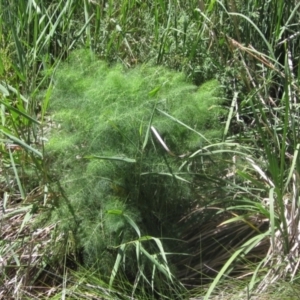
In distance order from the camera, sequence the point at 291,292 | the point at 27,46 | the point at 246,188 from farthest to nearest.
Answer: the point at 27,46
the point at 246,188
the point at 291,292

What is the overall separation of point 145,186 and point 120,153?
0.49 ft

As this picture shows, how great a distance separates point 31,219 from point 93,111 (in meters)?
0.54

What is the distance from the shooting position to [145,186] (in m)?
2.87

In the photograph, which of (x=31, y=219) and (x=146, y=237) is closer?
(x=146, y=237)

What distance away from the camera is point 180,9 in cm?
368

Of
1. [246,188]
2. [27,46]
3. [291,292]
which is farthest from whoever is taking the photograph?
[27,46]

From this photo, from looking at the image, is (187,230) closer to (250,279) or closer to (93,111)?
(250,279)

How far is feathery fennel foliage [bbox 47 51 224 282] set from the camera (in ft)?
9.27

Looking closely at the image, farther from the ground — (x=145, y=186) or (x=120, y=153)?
(x=120, y=153)

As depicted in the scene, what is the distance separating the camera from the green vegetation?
2818 mm

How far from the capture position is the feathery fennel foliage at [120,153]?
111 inches

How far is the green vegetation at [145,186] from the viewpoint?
9.25 feet

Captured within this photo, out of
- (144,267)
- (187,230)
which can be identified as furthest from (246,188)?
(144,267)

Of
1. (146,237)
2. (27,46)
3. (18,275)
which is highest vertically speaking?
(27,46)
